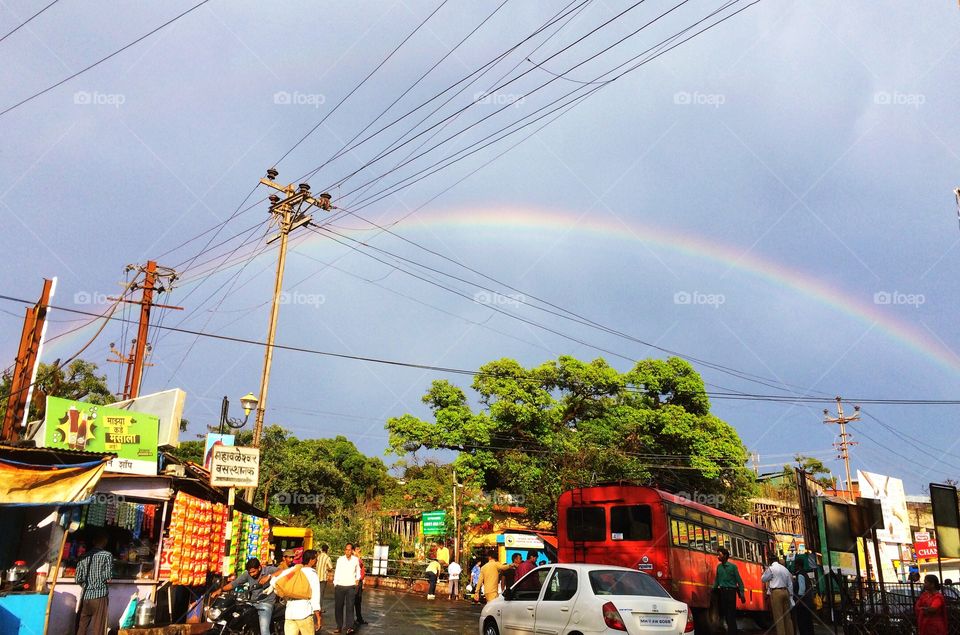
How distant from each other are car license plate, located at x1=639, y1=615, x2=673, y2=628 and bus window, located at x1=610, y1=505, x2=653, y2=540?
6028 mm

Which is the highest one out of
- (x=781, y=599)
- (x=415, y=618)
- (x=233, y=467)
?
(x=233, y=467)

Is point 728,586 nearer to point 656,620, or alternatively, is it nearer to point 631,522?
point 631,522

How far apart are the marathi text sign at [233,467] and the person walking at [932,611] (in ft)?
43.5

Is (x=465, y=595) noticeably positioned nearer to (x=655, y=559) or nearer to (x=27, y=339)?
(x=655, y=559)

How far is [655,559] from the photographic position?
1566 cm

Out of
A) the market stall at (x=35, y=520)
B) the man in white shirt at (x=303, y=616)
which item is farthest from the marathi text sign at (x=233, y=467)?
the man in white shirt at (x=303, y=616)

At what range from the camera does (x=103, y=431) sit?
1620 cm

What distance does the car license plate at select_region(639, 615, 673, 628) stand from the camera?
9758 mm

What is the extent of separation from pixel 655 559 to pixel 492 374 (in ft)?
84.3

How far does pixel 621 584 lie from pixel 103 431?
12.6 m

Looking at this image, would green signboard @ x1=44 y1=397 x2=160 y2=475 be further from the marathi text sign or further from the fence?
the fence

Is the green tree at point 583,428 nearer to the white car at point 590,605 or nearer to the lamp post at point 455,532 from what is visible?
the lamp post at point 455,532

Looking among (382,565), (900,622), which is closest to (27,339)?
(382,565)

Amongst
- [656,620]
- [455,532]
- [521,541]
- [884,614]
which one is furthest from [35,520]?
[521,541]
